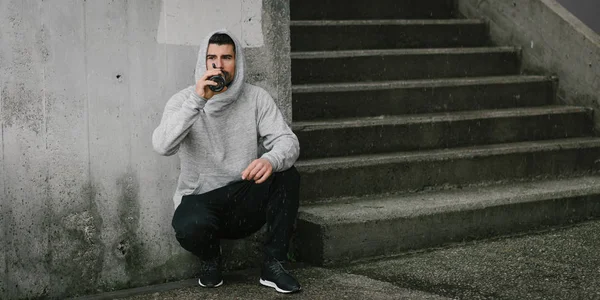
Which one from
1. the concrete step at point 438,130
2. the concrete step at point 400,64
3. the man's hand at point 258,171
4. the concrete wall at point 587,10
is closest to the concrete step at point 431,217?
the concrete step at point 438,130

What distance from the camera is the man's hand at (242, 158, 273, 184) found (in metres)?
5.02

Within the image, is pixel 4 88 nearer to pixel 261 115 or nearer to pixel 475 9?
pixel 261 115

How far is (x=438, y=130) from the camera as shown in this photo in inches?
286

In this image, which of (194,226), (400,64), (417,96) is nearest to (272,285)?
(194,226)

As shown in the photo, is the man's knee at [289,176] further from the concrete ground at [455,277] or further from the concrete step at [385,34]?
the concrete step at [385,34]

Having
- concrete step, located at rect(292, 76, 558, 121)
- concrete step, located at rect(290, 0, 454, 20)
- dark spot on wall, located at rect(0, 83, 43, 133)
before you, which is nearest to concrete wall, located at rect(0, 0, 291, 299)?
dark spot on wall, located at rect(0, 83, 43, 133)

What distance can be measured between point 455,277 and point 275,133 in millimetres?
1446

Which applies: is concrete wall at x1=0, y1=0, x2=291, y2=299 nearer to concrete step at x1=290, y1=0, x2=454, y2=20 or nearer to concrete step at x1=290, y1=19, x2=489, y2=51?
concrete step at x1=290, y1=19, x2=489, y2=51

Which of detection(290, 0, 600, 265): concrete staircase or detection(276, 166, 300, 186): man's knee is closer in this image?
detection(276, 166, 300, 186): man's knee

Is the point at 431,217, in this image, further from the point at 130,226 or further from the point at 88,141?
the point at 88,141

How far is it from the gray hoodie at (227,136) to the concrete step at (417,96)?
1.65 metres

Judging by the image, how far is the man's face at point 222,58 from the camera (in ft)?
17.1

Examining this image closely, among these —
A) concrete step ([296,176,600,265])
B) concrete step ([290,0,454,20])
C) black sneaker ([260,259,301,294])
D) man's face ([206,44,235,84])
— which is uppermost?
concrete step ([290,0,454,20])

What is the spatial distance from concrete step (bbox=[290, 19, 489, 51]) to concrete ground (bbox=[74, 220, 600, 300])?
8.26 ft
